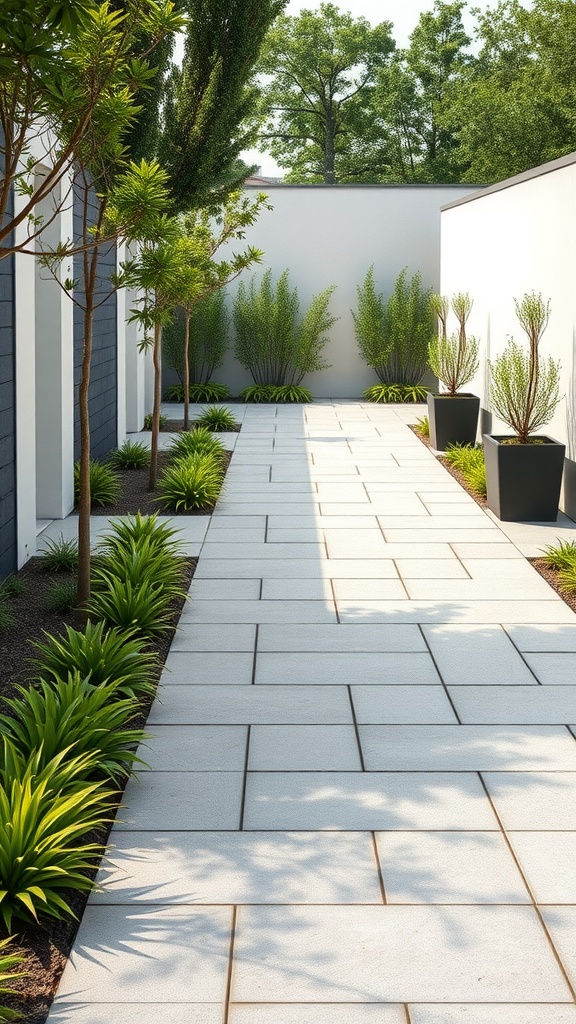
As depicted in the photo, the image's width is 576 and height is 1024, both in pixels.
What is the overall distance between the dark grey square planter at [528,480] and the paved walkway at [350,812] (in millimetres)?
1072

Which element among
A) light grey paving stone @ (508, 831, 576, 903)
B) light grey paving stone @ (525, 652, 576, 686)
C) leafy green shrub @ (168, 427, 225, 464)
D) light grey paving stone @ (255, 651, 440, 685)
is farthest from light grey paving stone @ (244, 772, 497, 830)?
leafy green shrub @ (168, 427, 225, 464)

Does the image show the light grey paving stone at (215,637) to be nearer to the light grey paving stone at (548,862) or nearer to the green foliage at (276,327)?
the light grey paving stone at (548,862)

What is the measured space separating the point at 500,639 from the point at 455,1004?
8.52 feet

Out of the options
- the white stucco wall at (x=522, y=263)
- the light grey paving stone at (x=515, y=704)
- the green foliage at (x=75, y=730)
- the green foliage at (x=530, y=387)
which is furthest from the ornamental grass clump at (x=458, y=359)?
the green foliage at (x=75, y=730)

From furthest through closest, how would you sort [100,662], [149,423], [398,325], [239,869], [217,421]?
[398,325] → [149,423] → [217,421] → [100,662] → [239,869]

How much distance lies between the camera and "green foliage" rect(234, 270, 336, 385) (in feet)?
46.6

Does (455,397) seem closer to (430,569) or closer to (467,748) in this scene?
(430,569)

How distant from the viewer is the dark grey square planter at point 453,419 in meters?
10.1

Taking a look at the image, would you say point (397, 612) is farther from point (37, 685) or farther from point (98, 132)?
point (98, 132)

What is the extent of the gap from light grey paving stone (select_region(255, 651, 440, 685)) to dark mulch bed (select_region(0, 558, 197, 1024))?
0.44 m

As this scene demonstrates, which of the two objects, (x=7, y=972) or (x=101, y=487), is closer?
(x=7, y=972)

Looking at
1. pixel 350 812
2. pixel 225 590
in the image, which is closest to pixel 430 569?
pixel 225 590

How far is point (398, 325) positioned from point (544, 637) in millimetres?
9697

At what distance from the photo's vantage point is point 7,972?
8.14 ft
